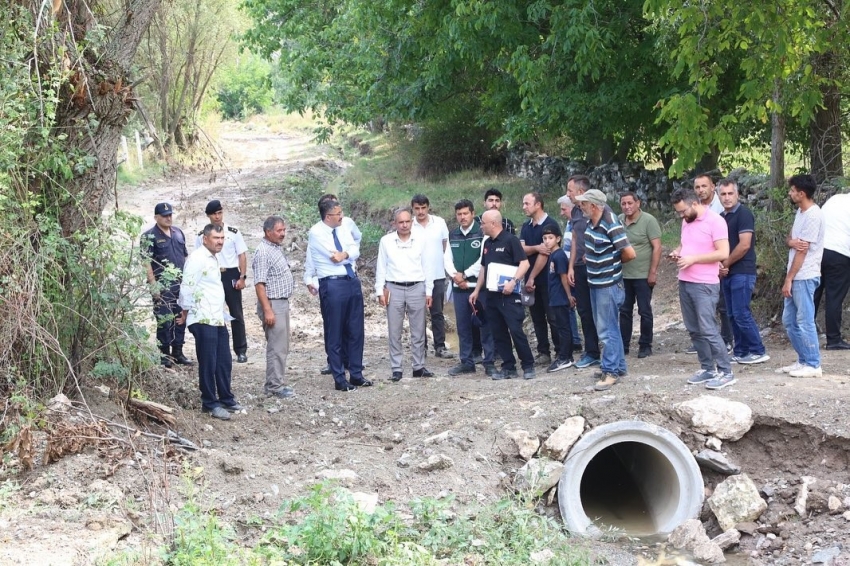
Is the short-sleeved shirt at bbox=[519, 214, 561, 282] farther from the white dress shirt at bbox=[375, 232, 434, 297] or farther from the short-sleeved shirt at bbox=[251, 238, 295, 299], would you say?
the short-sleeved shirt at bbox=[251, 238, 295, 299]

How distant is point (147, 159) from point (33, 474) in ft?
85.6

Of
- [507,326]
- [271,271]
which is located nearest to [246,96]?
[271,271]

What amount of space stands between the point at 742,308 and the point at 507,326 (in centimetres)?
224

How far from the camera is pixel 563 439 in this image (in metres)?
7.00

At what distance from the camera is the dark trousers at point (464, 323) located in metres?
9.45

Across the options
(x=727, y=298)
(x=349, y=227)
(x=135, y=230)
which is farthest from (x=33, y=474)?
(x=727, y=298)

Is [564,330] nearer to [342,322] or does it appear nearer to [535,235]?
[535,235]

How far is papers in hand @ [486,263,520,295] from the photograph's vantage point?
8.79m

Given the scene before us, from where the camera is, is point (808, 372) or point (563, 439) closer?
point (563, 439)

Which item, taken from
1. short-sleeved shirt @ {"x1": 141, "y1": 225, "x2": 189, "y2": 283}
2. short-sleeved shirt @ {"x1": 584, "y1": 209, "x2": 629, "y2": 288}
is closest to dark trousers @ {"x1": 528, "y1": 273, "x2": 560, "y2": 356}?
short-sleeved shirt @ {"x1": 584, "y1": 209, "x2": 629, "y2": 288}

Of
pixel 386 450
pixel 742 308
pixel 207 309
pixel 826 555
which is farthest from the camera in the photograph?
pixel 742 308

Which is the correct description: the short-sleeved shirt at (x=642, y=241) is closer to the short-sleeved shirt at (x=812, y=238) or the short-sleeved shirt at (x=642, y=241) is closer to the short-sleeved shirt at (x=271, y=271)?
the short-sleeved shirt at (x=812, y=238)

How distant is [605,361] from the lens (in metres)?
8.11

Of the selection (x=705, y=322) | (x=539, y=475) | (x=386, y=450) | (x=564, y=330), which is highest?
(x=705, y=322)
